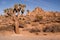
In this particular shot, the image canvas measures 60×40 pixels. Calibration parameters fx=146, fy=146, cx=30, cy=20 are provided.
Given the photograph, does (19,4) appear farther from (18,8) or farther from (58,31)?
(58,31)

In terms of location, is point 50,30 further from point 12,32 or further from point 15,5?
point 15,5

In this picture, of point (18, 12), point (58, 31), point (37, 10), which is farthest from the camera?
point (37, 10)

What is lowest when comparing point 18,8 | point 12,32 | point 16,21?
point 12,32

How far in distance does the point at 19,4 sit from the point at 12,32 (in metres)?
10.2

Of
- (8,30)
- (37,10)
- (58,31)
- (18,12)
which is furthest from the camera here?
(37,10)

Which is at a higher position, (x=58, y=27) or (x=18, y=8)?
(x=18, y=8)

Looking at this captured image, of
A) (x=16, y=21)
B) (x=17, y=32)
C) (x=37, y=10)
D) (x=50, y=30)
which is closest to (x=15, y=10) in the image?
(x=16, y=21)

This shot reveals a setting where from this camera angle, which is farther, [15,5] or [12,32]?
[15,5]

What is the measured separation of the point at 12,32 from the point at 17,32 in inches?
36.9

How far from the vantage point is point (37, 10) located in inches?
3324

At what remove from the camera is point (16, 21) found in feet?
85.7

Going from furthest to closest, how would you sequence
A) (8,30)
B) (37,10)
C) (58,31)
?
(37,10) < (8,30) < (58,31)

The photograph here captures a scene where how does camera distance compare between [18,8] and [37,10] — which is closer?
[18,8]

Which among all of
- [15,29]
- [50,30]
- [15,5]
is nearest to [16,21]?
[15,29]
